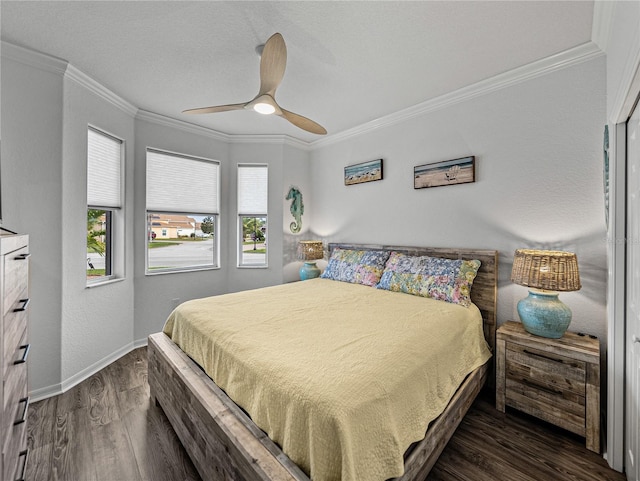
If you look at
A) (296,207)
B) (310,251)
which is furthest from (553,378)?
(296,207)

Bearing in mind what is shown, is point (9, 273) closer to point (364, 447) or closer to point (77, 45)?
point (364, 447)

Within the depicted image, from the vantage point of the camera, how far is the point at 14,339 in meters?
1.08

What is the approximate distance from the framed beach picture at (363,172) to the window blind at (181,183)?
73.7 inches

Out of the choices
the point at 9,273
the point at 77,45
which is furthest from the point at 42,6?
the point at 9,273

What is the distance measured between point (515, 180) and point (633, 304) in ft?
4.09

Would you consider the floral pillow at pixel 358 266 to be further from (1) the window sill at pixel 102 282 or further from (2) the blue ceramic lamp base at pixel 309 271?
(1) the window sill at pixel 102 282

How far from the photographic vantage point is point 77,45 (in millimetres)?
2098

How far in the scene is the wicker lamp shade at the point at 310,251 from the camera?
3.85 meters

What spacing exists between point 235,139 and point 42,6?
2352 millimetres

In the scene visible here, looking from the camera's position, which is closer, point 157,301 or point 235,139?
A: point 157,301

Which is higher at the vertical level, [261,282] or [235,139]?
[235,139]

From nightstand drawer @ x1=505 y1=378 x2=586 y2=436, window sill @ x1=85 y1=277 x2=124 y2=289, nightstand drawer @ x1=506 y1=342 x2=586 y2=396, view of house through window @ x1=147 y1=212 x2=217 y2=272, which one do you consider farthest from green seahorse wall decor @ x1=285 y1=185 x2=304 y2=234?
nightstand drawer @ x1=505 y1=378 x2=586 y2=436

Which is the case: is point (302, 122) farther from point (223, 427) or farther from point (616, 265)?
point (616, 265)

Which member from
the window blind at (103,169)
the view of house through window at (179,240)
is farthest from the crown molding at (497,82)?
the window blind at (103,169)
